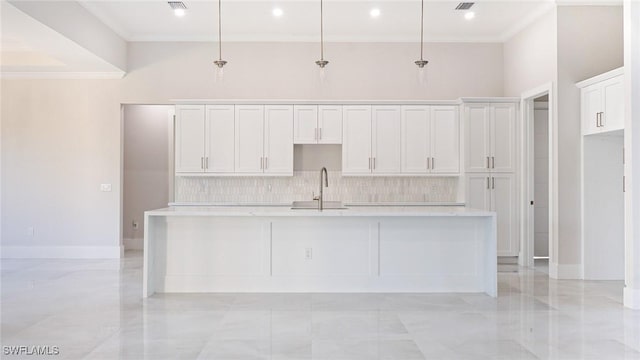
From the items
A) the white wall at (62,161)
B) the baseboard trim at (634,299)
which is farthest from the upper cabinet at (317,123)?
the baseboard trim at (634,299)

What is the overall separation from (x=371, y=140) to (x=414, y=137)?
629 mm

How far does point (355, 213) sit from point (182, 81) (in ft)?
13.8

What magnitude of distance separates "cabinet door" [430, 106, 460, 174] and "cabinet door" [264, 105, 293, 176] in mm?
2089

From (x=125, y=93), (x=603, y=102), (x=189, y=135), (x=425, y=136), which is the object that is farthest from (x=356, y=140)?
(x=125, y=93)

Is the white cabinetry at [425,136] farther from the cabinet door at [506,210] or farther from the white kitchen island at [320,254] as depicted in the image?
the white kitchen island at [320,254]

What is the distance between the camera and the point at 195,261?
527cm

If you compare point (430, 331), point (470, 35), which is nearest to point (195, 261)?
point (430, 331)

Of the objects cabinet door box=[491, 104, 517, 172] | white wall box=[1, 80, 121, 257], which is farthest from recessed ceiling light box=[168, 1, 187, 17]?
cabinet door box=[491, 104, 517, 172]

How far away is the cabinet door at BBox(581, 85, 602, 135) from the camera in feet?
18.9

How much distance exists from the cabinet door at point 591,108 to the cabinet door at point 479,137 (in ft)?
4.49

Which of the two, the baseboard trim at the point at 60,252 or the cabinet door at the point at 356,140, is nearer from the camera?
the cabinet door at the point at 356,140

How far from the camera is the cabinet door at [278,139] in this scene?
7422 millimetres

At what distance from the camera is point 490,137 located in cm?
722

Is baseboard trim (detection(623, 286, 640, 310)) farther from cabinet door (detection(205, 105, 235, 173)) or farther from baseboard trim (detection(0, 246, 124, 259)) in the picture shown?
baseboard trim (detection(0, 246, 124, 259))
